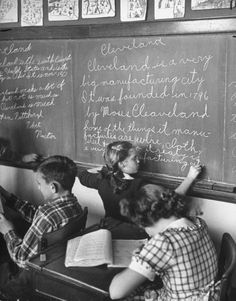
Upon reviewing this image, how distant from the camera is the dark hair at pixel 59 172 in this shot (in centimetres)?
280

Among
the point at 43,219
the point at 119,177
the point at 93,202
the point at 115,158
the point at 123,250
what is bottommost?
the point at 93,202

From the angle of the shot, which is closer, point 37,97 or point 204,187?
point 204,187

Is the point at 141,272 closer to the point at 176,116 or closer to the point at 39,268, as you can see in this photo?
the point at 39,268

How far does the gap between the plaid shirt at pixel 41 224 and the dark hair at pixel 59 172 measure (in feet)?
0.30

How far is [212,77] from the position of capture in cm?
315

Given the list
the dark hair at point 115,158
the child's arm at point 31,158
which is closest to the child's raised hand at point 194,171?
the dark hair at point 115,158

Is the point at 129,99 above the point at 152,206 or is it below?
above

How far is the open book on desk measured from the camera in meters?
2.31

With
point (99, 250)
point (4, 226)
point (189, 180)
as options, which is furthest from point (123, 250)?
point (189, 180)

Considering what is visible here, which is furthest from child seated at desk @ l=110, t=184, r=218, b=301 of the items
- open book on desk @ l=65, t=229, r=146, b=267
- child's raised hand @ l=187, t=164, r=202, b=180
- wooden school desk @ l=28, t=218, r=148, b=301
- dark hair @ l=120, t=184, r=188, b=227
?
child's raised hand @ l=187, t=164, r=202, b=180

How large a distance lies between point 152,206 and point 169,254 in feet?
0.85

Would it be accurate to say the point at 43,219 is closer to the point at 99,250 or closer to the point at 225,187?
the point at 99,250

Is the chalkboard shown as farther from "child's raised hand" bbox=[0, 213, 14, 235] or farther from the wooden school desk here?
the wooden school desk

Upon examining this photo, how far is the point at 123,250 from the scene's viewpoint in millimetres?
2496
